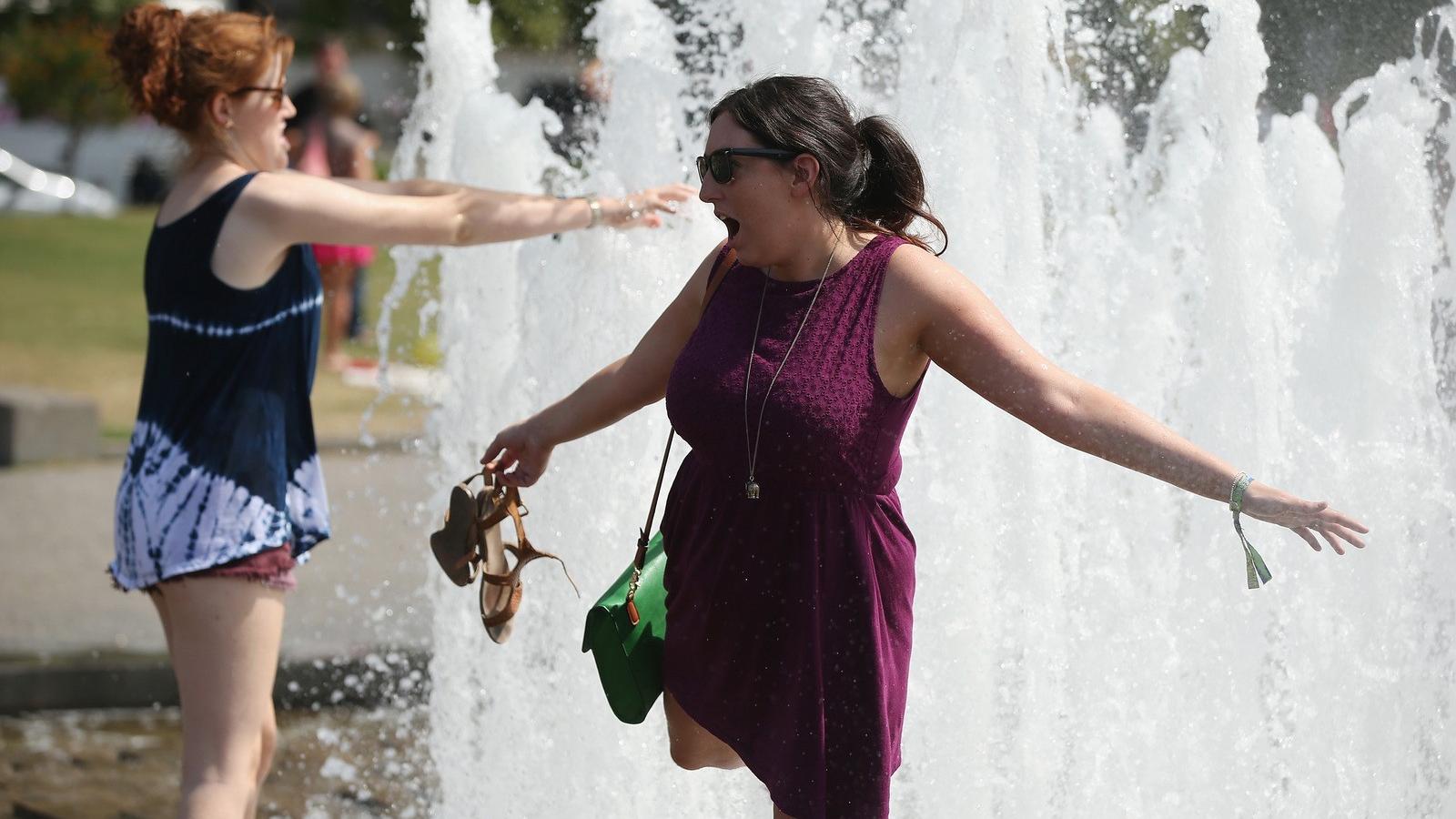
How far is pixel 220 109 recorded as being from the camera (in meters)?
3.04

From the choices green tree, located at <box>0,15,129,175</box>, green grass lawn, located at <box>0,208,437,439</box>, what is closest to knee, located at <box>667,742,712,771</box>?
green grass lawn, located at <box>0,208,437,439</box>

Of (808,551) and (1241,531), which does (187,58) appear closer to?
(808,551)

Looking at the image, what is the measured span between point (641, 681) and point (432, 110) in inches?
94.6

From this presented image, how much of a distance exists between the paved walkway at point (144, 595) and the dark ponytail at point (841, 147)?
2286 millimetres

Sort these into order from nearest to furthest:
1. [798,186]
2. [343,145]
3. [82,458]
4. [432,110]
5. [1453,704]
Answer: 1. [798,186]
2. [1453,704]
3. [432,110]
4. [82,458]
5. [343,145]

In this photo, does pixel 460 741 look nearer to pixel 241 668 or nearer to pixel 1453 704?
pixel 241 668

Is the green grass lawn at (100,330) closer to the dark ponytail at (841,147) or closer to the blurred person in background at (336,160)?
the blurred person in background at (336,160)

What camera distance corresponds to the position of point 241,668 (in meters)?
2.85

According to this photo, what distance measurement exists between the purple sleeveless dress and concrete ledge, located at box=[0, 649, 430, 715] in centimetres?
275

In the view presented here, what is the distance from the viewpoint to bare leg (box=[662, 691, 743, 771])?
8.39ft

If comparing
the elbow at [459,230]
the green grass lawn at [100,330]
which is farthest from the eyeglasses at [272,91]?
the green grass lawn at [100,330]

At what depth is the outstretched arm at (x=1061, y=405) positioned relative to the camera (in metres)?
2.30

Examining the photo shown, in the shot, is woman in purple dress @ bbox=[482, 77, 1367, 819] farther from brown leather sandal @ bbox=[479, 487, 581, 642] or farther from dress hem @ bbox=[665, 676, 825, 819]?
brown leather sandal @ bbox=[479, 487, 581, 642]

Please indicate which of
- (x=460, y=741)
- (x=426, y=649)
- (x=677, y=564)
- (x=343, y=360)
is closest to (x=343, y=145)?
(x=343, y=360)
